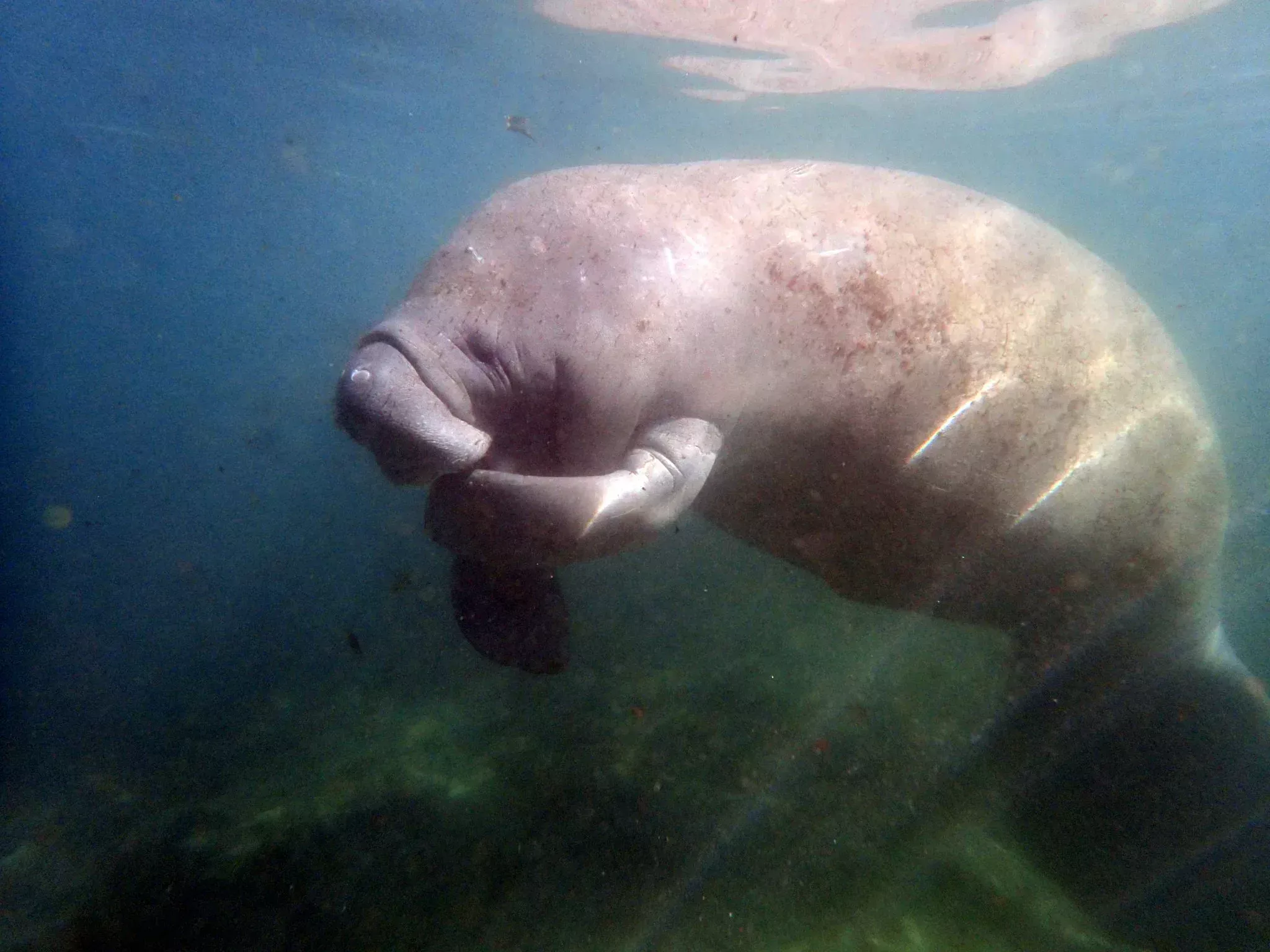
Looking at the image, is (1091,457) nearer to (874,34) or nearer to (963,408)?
(963,408)

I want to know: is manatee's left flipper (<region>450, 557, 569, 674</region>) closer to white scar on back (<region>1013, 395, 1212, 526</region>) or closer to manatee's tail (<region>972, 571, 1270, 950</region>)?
white scar on back (<region>1013, 395, 1212, 526</region>)

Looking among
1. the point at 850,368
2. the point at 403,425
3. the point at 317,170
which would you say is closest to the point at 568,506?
the point at 403,425

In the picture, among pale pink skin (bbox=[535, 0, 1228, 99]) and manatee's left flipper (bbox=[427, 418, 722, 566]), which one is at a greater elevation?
pale pink skin (bbox=[535, 0, 1228, 99])

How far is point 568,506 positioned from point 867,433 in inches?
60.1

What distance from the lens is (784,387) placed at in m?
2.84

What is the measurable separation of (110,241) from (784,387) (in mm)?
63335

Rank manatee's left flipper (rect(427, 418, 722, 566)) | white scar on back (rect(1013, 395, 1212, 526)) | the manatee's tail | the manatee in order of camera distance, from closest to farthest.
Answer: manatee's left flipper (rect(427, 418, 722, 566)) → the manatee → white scar on back (rect(1013, 395, 1212, 526)) → the manatee's tail

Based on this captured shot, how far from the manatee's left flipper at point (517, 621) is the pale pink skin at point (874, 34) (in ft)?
41.8

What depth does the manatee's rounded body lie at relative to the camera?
254cm

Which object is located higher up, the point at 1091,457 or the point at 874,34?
the point at 874,34

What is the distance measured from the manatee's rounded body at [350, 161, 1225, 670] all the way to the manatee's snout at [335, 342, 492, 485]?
156 millimetres

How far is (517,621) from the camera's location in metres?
3.12

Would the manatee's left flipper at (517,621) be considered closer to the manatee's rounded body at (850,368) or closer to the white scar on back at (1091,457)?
the manatee's rounded body at (850,368)

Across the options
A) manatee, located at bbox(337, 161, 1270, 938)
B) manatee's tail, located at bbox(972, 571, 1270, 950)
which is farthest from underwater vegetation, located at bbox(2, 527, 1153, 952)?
manatee, located at bbox(337, 161, 1270, 938)
